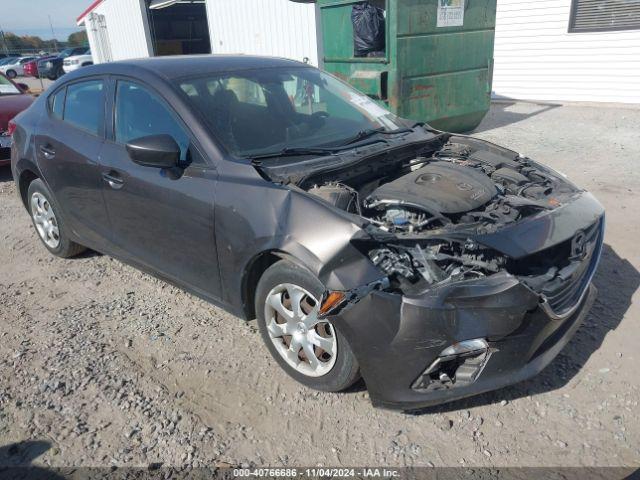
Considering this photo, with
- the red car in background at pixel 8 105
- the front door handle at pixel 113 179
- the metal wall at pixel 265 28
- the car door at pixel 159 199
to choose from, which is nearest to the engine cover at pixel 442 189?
the car door at pixel 159 199

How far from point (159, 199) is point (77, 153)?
1.09 metres

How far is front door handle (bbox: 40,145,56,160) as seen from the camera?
4.27m

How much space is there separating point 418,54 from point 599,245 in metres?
5.52

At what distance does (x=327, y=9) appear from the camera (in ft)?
27.7

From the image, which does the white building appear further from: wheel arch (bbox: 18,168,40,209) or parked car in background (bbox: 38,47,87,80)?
parked car in background (bbox: 38,47,87,80)

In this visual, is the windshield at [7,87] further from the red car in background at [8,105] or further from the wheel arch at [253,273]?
the wheel arch at [253,273]

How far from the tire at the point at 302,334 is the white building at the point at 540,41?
7.71m

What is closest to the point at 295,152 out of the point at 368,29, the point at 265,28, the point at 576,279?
the point at 576,279

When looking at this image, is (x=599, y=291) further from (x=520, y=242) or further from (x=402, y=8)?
(x=402, y=8)

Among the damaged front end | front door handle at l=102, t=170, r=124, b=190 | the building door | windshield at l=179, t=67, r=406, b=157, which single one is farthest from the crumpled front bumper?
the building door

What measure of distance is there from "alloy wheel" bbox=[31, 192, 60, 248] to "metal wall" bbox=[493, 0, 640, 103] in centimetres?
1087

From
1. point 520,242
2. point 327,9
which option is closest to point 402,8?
point 327,9

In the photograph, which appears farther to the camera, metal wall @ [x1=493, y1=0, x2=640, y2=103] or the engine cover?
metal wall @ [x1=493, y1=0, x2=640, y2=103]

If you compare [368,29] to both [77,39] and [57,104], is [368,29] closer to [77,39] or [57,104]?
[57,104]
